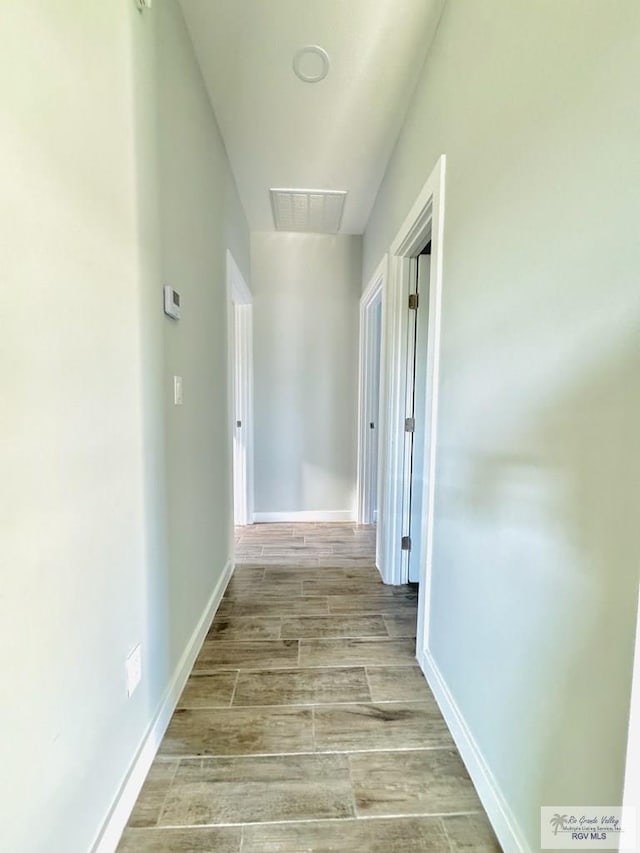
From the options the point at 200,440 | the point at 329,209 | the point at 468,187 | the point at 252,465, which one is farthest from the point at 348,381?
the point at 468,187

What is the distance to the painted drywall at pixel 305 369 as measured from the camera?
11.2 feet

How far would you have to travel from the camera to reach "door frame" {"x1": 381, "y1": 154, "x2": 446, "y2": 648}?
1.51 m

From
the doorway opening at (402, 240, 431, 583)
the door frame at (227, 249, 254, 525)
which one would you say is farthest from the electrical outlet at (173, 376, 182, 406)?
the door frame at (227, 249, 254, 525)

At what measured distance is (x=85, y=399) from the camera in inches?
33.8

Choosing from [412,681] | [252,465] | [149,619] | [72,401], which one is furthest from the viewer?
[252,465]

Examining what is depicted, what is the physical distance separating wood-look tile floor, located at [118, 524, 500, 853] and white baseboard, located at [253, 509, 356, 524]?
1496 millimetres

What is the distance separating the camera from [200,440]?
179 cm

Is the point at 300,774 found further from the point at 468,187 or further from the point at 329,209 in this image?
the point at 329,209

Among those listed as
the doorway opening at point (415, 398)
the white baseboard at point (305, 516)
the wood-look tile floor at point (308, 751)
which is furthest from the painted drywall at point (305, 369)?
the wood-look tile floor at point (308, 751)

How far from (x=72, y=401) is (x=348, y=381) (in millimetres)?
2869

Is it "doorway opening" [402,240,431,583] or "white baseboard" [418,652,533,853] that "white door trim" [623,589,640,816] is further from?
"doorway opening" [402,240,431,583]

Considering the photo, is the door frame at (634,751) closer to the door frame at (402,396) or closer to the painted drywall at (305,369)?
the door frame at (402,396)

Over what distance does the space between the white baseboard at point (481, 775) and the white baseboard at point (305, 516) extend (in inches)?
84.6

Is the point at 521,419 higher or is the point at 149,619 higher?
the point at 521,419
